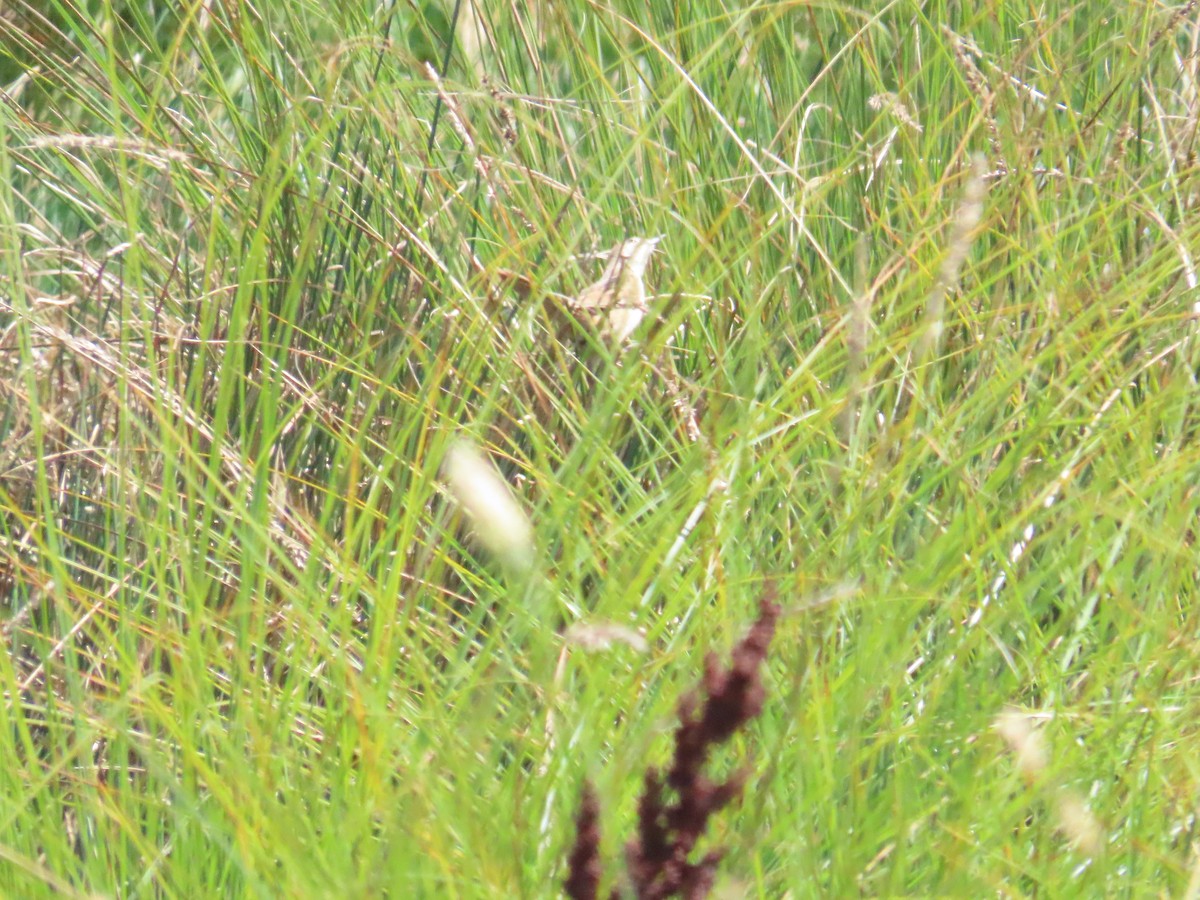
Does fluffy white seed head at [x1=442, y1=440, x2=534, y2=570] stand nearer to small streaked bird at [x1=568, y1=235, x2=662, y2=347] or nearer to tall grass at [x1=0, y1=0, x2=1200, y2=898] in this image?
tall grass at [x1=0, y1=0, x2=1200, y2=898]

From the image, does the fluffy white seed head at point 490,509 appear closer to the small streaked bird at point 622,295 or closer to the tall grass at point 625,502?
the tall grass at point 625,502

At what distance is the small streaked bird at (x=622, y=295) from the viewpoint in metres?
1.17

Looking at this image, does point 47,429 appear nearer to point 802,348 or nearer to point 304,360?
point 304,360

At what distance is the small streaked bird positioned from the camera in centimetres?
117

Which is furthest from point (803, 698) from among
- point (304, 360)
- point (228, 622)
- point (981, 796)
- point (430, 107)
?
point (430, 107)

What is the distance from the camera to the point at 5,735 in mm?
928

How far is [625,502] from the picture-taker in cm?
137

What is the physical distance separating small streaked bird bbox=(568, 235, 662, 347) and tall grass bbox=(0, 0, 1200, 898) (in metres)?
0.03

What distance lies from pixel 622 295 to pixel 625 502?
0.22 m

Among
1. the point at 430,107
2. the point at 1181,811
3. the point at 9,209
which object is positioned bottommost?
the point at 1181,811

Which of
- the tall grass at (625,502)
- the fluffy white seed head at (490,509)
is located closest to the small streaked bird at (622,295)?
the tall grass at (625,502)

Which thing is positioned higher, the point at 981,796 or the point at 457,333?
the point at 457,333

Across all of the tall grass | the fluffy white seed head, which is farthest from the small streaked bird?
the fluffy white seed head

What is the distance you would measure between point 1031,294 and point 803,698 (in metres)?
0.64
